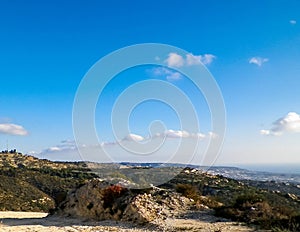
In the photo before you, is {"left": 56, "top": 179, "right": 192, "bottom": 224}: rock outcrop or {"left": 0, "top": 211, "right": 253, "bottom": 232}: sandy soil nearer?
{"left": 0, "top": 211, "right": 253, "bottom": 232}: sandy soil

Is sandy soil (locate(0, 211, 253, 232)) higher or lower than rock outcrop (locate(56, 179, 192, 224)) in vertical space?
lower

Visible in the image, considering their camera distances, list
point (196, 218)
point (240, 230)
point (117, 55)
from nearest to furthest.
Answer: point (240, 230)
point (196, 218)
point (117, 55)

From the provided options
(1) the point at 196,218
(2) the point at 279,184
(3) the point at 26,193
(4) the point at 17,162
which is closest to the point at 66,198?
(1) the point at 196,218

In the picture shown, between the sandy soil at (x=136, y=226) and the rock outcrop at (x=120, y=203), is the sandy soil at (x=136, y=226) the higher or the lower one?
the lower one

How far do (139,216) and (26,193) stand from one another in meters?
39.9

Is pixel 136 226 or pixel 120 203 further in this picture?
pixel 120 203

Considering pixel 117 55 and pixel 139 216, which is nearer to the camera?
pixel 139 216

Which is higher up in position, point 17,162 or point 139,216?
point 17,162

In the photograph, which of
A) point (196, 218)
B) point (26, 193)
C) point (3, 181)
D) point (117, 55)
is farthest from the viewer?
point (3, 181)

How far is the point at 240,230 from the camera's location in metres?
12.8

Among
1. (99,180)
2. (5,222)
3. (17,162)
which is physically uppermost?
(17,162)

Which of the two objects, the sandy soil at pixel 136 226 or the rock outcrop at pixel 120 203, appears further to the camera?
the rock outcrop at pixel 120 203

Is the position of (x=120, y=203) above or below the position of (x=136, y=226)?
above

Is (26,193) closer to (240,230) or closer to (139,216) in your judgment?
(139,216)
